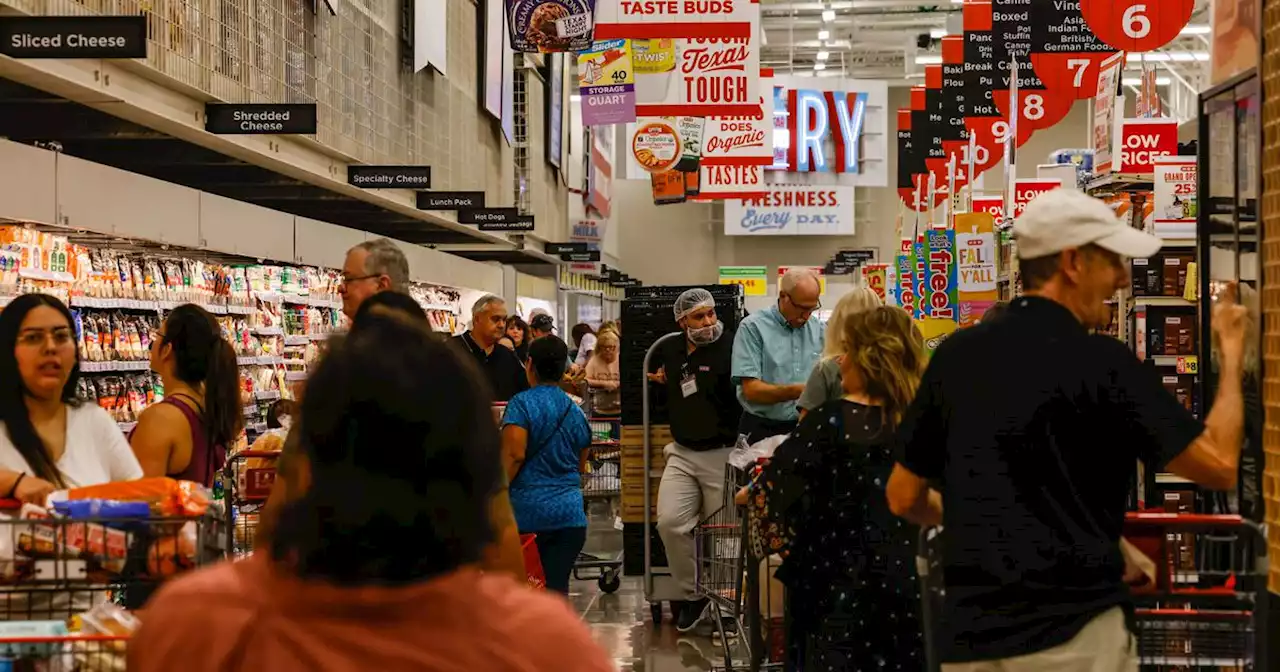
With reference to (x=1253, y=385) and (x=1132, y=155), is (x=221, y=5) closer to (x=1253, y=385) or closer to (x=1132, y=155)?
(x=1132, y=155)

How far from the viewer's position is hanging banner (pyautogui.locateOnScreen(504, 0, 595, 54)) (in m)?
11.9

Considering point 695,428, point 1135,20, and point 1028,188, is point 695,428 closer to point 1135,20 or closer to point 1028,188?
point 1135,20

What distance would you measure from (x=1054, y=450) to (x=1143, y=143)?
7204 mm

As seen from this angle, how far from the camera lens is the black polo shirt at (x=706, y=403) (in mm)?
8188

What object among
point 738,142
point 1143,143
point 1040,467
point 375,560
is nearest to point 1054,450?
point 1040,467

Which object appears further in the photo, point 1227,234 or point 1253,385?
point 1227,234

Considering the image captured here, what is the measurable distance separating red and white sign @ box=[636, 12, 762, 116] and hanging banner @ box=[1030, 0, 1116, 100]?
3590mm

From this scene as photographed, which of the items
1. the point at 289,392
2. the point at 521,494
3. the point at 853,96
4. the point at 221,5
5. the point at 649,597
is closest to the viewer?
the point at 521,494

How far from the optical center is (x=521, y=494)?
6285 mm

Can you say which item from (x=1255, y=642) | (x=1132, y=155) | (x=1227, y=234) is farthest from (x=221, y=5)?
(x=1255, y=642)

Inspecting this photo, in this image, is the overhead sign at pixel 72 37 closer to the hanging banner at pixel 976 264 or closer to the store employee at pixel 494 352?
the store employee at pixel 494 352

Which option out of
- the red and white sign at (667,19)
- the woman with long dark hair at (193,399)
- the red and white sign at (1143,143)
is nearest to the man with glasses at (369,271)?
the woman with long dark hair at (193,399)

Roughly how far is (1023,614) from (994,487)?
0.83 ft

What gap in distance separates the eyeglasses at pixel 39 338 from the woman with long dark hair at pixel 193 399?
2.56ft
